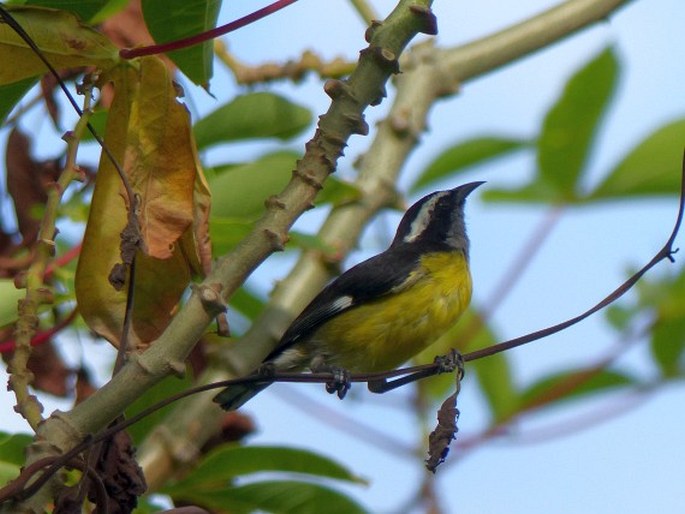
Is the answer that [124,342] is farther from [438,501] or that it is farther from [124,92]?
[438,501]

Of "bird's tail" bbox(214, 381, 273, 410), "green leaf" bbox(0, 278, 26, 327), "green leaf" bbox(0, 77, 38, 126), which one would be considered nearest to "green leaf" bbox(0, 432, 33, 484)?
"green leaf" bbox(0, 278, 26, 327)

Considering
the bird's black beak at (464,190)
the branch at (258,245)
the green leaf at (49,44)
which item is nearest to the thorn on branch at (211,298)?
the branch at (258,245)

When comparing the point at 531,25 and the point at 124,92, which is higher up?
the point at 531,25

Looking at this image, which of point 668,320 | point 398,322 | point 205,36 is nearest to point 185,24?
point 205,36

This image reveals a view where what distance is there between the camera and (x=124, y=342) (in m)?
1.45

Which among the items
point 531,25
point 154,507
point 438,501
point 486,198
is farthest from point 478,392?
point 154,507

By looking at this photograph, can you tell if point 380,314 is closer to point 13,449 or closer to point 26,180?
point 26,180

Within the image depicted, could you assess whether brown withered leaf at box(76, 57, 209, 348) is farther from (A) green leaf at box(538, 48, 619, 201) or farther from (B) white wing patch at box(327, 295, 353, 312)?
(B) white wing patch at box(327, 295, 353, 312)

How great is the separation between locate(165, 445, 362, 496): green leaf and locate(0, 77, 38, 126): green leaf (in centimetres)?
70

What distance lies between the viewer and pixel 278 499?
A: 212 cm

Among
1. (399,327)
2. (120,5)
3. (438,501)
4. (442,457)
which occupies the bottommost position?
(442,457)

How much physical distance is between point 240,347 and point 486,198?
2.94ft

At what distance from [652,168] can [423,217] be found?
1225mm

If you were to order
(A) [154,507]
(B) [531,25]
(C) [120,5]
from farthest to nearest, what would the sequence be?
1. (B) [531,25]
2. (A) [154,507]
3. (C) [120,5]
